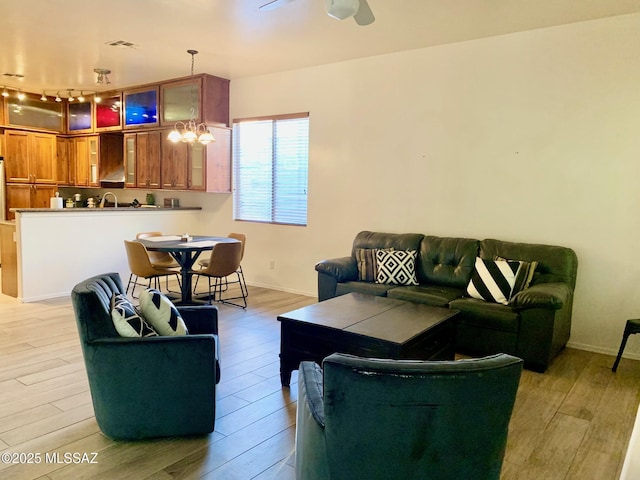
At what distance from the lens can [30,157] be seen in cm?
791

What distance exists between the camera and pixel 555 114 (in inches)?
161

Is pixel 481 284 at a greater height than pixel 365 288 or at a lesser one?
greater

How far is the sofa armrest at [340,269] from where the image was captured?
179 inches

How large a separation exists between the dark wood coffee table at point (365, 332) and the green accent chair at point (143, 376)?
2.31 ft

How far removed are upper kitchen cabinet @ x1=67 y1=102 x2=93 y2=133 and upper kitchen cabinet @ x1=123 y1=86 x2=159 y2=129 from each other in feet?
3.59

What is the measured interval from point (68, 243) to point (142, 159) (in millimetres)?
1932

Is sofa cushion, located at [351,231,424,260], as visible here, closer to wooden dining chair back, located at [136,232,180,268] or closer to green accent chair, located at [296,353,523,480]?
wooden dining chair back, located at [136,232,180,268]

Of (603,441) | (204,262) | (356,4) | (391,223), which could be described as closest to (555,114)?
(391,223)

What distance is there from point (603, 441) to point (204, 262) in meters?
4.29

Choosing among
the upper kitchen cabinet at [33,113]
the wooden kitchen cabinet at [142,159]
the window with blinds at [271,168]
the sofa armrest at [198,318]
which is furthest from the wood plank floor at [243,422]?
the upper kitchen cabinet at [33,113]

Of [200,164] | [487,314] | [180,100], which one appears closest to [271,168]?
[200,164]

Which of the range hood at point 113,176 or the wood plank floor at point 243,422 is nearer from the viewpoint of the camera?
the wood plank floor at point 243,422

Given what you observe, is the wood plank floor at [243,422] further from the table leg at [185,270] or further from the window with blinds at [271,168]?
the window with blinds at [271,168]

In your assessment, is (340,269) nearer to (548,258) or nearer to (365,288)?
(365,288)
